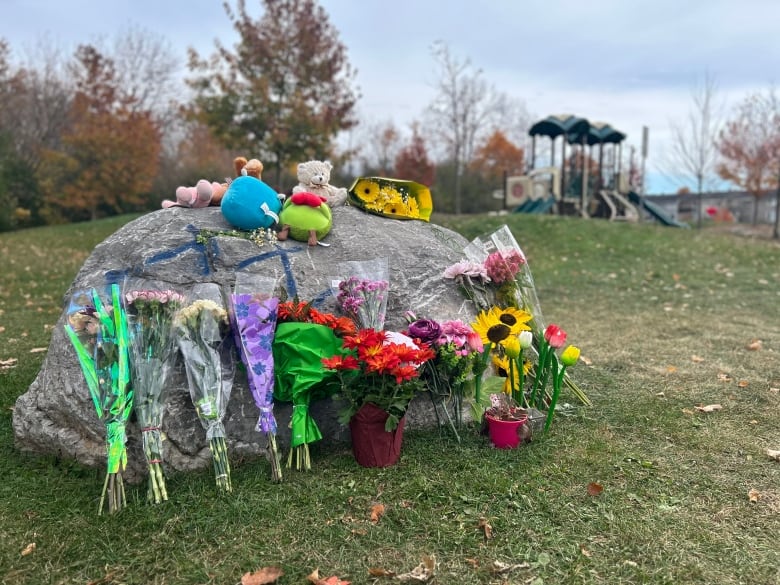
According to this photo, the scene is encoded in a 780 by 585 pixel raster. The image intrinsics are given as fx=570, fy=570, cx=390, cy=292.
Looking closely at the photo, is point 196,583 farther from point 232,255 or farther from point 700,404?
point 700,404

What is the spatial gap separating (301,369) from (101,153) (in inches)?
Result: 786

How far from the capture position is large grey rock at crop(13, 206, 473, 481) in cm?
299

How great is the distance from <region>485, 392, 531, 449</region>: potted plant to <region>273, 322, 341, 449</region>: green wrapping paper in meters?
0.97

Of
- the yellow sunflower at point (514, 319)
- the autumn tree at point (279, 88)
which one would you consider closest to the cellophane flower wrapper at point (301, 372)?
the yellow sunflower at point (514, 319)

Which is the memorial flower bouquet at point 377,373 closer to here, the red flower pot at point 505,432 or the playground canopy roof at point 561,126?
the red flower pot at point 505,432

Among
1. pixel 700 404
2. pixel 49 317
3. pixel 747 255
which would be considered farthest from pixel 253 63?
pixel 700 404

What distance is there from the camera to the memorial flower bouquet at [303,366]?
3.00 meters

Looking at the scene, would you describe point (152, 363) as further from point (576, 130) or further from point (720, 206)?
point (720, 206)

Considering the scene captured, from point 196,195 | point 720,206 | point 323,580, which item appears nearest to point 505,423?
point 323,580

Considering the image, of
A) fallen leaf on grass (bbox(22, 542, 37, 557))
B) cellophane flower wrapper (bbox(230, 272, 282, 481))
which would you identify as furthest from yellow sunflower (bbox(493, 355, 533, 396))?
fallen leaf on grass (bbox(22, 542, 37, 557))

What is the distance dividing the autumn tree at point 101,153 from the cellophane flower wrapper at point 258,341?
63.1ft

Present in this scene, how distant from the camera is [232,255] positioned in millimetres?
3453

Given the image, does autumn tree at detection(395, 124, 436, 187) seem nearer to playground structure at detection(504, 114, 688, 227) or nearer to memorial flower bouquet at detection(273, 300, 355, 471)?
playground structure at detection(504, 114, 688, 227)

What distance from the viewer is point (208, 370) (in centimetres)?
292
